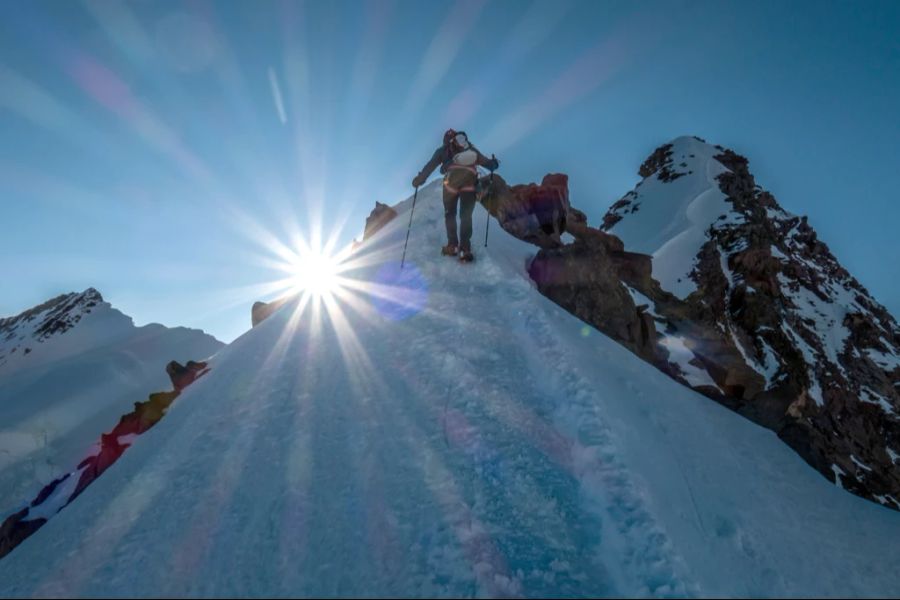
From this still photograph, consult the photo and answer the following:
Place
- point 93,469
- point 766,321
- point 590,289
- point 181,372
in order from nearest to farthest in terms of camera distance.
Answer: point 93,469
point 181,372
point 590,289
point 766,321

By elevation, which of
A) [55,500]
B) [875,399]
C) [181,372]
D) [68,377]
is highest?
[181,372]

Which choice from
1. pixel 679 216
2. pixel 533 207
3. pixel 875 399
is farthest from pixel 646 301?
pixel 679 216

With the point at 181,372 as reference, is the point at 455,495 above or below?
below

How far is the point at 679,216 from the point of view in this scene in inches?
1613

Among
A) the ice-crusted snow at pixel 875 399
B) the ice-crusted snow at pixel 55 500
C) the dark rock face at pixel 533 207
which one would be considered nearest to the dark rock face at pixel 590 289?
the dark rock face at pixel 533 207

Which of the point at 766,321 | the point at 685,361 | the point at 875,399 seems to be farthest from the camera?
the point at 766,321

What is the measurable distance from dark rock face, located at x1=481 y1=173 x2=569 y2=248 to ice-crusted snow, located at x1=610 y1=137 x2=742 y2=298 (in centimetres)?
1861

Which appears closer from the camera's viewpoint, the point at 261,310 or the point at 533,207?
the point at 261,310

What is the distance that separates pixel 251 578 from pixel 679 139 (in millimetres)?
70570

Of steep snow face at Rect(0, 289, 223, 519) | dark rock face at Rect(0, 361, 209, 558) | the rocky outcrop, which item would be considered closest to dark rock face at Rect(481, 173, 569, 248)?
the rocky outcrop

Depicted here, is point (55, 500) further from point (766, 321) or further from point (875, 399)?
point (875, 399)

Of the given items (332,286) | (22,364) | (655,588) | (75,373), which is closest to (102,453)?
(332,286)

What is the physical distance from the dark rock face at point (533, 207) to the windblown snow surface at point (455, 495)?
10.8 metres

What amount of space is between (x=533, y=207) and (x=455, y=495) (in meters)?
15.0
